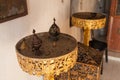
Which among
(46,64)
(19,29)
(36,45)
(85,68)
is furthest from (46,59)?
(85,68)

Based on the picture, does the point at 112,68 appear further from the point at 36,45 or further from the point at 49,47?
the point at 36,45

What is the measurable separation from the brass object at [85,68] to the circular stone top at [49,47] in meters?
0.51

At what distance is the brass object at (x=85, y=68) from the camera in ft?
5.32

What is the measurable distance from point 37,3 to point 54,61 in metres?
0.82

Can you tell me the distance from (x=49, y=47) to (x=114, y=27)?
230 cm

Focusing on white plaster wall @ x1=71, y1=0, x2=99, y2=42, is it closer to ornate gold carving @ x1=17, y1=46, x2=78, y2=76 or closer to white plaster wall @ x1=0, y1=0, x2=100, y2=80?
white plaster wall @ x1=0, y1=0, x2=100, y2=80

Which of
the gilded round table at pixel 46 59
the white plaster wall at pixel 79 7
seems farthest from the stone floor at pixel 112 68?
the gilded round table at pixel 46 59

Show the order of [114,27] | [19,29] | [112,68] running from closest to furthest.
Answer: [19,29], [112,68], [114,27]

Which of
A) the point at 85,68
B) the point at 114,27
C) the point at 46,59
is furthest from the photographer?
the point at 114,27

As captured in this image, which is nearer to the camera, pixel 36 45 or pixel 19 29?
pixel 36 45

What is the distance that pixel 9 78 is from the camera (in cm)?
132

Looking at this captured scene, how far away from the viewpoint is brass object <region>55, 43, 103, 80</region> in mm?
1621

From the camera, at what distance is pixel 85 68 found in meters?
1.64

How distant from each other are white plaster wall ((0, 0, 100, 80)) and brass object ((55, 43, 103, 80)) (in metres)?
0.37
